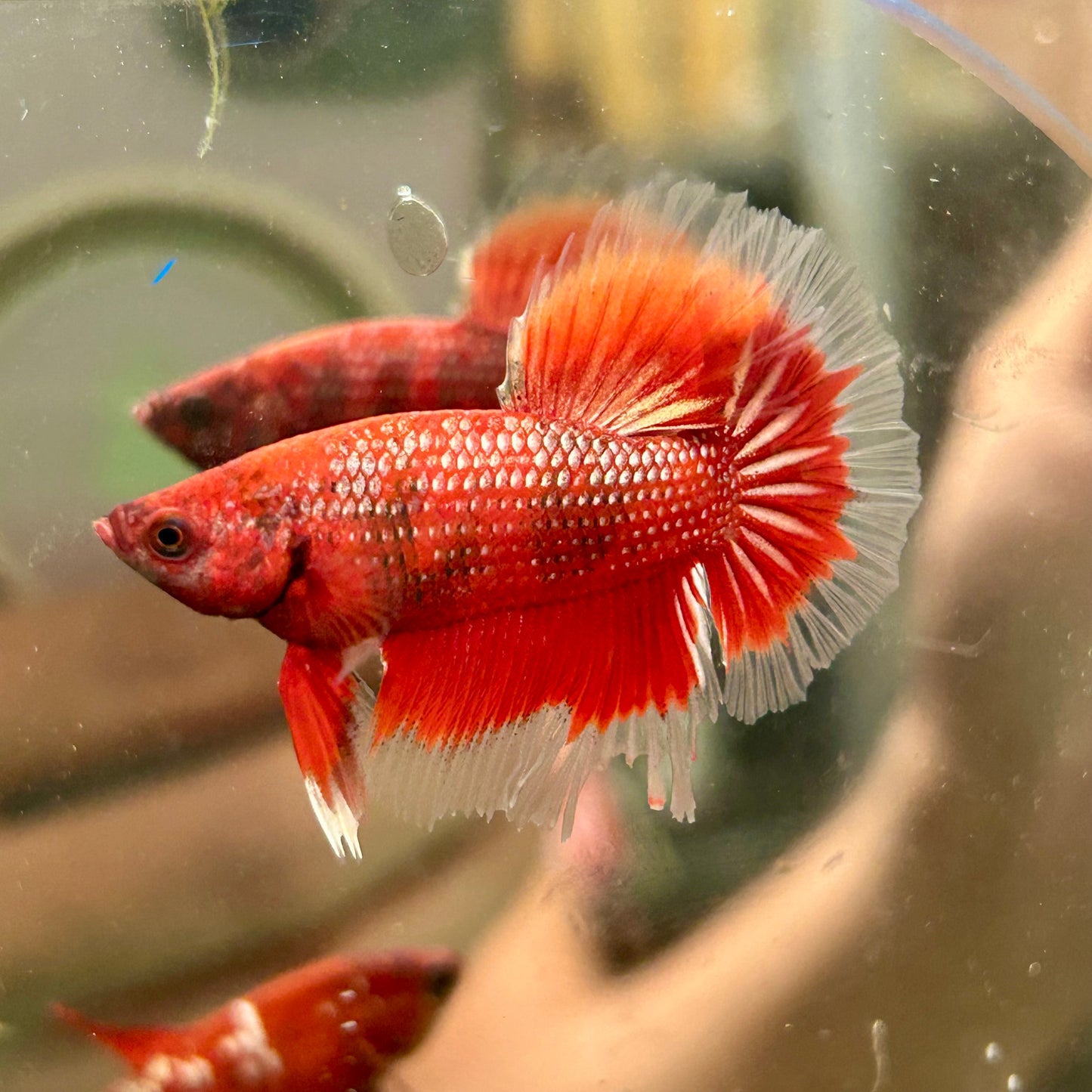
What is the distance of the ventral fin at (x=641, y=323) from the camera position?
41cm

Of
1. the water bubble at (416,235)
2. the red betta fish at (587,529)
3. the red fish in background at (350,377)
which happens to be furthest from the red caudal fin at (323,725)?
the water bubble at (416,235)

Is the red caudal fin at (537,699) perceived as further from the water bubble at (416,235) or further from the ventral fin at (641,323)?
the water bubble at (416,235)

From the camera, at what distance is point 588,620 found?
416 mm

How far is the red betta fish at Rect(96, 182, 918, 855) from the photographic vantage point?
0.37 meters

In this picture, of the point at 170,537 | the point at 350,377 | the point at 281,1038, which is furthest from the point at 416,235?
the point at 281,1038

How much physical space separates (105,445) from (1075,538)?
585 millimetres

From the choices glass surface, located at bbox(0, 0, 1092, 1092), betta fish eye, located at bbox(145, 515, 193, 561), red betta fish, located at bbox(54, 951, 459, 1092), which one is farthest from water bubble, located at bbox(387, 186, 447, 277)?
red betta fish, located at bbox(54, 951, 459, 1092)

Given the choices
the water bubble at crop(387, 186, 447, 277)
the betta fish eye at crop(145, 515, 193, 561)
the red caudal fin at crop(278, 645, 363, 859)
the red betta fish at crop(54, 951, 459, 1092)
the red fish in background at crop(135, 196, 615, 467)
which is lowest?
the red betta fish at crop(54, 951, 459, 1092)

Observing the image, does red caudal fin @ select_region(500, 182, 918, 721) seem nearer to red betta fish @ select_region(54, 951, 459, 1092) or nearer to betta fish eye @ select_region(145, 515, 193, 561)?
betta fish eye @ select_region(145, 515, 193, 561)

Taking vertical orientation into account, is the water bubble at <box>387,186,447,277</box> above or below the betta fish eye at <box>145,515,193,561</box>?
above

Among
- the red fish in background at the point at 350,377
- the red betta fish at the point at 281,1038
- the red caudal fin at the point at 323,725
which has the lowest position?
the red betta fish at the point at 281,1038

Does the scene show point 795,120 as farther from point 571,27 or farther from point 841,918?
point 841,918

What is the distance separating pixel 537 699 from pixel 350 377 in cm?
18

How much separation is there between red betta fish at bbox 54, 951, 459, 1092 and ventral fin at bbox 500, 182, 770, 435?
350mm
